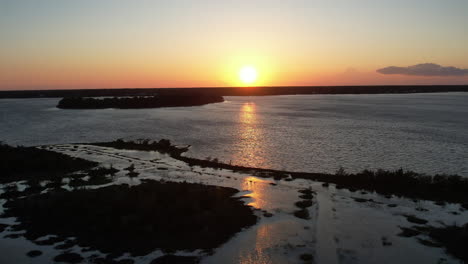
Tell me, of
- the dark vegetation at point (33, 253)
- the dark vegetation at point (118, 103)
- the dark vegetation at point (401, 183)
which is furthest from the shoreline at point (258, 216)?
the dark vegetation at point (118, 103)

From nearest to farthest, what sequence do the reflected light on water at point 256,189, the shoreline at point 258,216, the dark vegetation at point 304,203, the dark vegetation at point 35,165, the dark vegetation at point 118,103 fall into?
the shoreline at point 258,216, the dark vegetation at point 304,203, the reflected light on water at point 256,189, the dark vegetation at point 35,165, the dark vegetation at point 118,103

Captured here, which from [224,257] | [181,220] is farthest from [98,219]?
[224,257]

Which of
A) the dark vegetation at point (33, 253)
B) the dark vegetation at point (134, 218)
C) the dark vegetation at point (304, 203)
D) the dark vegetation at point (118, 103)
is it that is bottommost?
the dark vegetation at point (304, 203)

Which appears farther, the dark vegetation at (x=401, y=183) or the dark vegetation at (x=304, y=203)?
the dark vegetation at (x=401, y=183)

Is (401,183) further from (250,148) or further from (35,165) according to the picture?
(35,165)

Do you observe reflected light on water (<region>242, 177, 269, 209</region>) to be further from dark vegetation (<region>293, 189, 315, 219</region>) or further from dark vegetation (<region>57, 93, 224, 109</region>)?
dark vegetation (<region>57, 93, 224, 109</region>)

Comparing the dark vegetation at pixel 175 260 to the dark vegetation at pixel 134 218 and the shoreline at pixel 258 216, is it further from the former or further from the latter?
the dark vegetation at pixel 134 218
